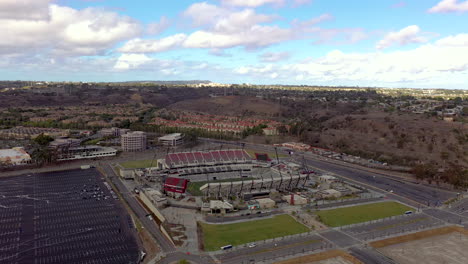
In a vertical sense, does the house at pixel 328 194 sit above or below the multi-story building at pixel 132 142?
below

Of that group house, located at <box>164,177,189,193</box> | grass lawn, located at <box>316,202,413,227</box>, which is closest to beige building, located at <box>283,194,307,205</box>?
grass lawn, located at <box>316,202,413,227</box>

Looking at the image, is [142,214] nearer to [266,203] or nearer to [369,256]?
[266,203]

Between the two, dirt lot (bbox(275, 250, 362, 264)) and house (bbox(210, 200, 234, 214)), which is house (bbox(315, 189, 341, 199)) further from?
dirt lot (bbox(275, 250, 362, 264))

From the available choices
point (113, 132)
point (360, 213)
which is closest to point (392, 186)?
point (360, 213)

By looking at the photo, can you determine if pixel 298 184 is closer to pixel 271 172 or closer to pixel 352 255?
pixel 271 172

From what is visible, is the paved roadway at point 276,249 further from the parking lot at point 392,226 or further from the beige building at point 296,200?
the beige building at point 296,200

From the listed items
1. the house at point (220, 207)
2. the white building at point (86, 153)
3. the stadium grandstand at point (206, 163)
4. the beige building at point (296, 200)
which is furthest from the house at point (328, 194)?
the white building at point (86, 153)
